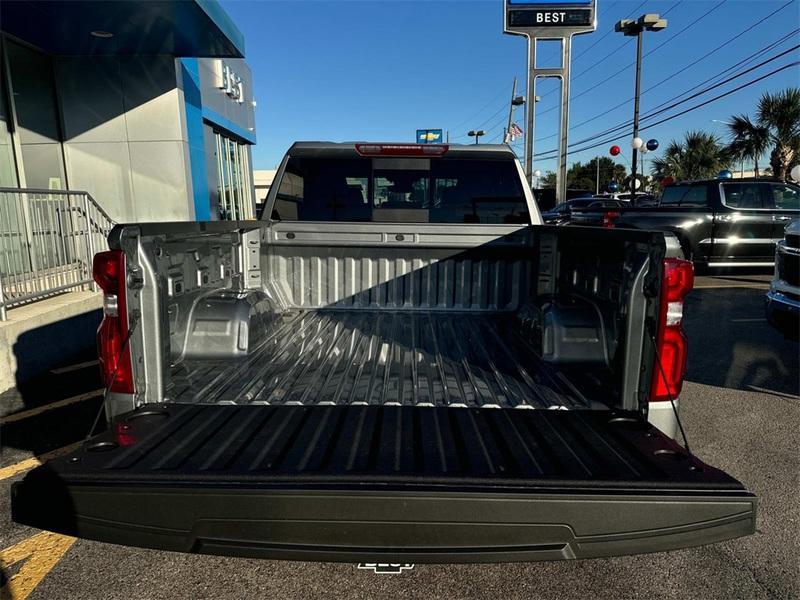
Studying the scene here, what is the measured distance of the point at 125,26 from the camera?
9.70m

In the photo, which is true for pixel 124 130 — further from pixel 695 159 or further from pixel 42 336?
pixel 695 159

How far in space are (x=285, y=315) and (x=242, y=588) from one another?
7.41ft

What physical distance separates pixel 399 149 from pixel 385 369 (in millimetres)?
2040

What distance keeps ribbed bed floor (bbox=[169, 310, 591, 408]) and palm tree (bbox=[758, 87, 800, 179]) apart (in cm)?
3008

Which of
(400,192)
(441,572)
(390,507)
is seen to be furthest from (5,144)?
(390,507)

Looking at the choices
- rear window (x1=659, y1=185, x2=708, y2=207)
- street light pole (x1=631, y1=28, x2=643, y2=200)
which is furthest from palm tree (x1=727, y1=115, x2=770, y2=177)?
rear window (x1=659, y1=185, x2=708, y2=207)

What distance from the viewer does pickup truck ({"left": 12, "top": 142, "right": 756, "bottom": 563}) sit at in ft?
5.73

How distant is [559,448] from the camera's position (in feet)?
6.96

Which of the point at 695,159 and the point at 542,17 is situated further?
the point at 695,159

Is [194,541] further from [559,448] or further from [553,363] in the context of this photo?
[553,363]

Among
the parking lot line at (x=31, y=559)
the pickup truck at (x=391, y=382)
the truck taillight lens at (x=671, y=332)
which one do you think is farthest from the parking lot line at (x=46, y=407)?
the truck taillight lens at (x=671, y=332)

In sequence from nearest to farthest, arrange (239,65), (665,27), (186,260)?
(186,260) < (239,65) < (665,27)

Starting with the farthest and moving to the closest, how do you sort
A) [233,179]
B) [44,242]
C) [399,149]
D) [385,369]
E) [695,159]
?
[695,159] → [233,179] → [44,242] → [399,149] → [385,369]

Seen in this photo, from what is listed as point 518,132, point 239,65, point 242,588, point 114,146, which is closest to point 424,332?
point 242,588
